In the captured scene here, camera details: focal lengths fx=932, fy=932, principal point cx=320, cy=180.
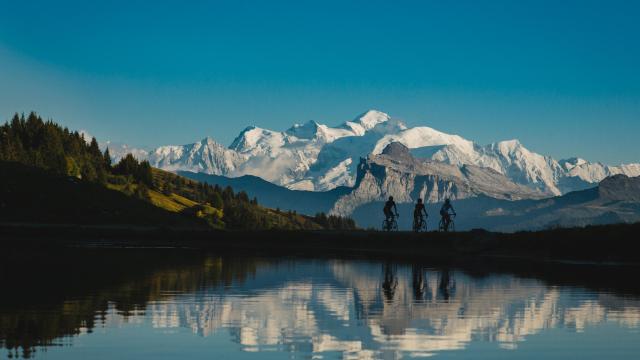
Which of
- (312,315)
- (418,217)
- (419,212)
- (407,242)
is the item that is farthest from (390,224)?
(312,315)

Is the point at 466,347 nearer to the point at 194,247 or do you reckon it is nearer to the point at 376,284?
the point at 376,284

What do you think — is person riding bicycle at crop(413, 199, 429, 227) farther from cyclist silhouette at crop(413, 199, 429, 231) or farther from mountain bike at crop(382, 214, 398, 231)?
mountain bike at crop(382, 214, 398, 231)

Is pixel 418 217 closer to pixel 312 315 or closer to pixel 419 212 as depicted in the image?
pixel 419 212

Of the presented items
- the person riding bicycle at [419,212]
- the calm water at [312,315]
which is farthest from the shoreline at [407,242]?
the calm water at [312,315]

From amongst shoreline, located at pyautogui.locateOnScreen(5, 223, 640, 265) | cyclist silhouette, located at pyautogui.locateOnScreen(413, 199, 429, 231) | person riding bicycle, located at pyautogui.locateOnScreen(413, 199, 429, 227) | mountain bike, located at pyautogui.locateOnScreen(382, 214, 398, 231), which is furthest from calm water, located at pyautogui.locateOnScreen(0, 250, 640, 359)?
mountain bike, located at pyautogui.locateOnScreen(382, 214, 398, 231)

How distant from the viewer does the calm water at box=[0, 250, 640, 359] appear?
2488cm

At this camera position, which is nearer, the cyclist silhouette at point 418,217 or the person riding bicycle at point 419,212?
the person riding bicycle at point 419,212

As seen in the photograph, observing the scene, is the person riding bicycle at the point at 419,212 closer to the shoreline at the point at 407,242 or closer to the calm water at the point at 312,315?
A: the shoreline at the point at 407,242

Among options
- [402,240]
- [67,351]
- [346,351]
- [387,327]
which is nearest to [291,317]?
[387,327]

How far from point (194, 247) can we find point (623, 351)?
8130 cm

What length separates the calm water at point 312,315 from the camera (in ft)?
81.6

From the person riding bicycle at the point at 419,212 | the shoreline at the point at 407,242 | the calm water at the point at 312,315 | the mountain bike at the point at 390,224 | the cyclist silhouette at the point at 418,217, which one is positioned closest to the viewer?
the calm water at the point at 312,315

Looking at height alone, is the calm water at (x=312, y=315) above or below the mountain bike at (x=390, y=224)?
below

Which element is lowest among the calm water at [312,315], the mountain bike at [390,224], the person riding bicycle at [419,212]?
the calm water at [312,315]
